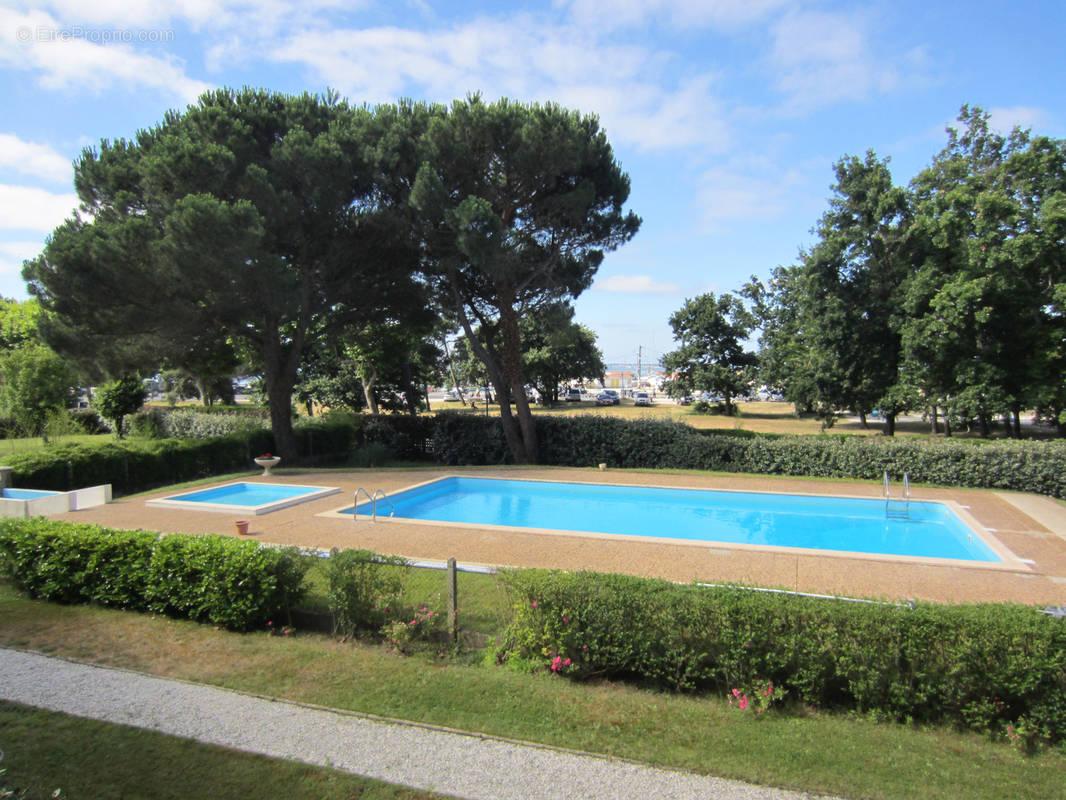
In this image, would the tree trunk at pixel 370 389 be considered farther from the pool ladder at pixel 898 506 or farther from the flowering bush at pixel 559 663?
the flowering bush at pixel 559 663

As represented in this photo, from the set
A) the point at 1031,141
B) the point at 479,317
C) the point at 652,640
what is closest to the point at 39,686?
the point at 652,640

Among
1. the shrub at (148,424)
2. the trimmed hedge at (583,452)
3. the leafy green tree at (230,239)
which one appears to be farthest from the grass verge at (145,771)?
the shrub at (148,424)

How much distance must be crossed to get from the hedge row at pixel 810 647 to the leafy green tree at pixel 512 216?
11.7m

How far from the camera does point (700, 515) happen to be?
484 inches

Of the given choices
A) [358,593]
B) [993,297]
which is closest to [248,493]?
[358,593]

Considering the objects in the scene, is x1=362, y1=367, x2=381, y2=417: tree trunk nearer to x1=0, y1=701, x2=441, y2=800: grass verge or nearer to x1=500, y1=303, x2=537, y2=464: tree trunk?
x1=500, y1=303, x2=537, y2=464: tree trunk

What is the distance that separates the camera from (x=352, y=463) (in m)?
19.4

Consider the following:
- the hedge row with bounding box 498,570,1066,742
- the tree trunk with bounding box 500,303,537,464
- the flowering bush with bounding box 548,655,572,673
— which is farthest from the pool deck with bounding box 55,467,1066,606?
the tree trunk with bounding box 500,303,537,464

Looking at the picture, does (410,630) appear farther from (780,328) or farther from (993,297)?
(780,328)

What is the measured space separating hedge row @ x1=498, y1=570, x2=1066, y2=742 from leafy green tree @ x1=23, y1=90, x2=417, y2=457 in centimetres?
1208

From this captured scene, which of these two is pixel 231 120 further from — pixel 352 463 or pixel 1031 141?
pixel 1031 141

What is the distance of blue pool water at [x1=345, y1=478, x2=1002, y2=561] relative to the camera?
10.2m

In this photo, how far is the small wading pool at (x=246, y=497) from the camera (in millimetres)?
10969

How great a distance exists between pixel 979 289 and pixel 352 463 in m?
18.4
